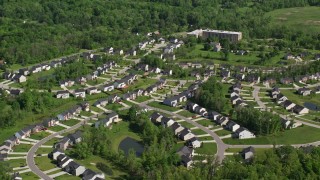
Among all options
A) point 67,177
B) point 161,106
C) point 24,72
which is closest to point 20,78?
point 24,72

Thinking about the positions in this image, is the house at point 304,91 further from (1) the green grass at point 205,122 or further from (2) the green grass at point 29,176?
(2) the green grass at point 29,176

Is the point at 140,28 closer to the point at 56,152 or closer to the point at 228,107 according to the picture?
the point at 228,107

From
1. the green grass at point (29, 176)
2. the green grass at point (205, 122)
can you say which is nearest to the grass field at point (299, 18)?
the green grass at point (205, 122)

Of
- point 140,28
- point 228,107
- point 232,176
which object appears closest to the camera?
point 232,176

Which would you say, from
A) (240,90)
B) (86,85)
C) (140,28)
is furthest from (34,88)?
(140,28)

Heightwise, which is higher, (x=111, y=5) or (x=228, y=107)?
(x=111, y=5)

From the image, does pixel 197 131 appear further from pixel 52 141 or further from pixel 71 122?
pixel 52 141
